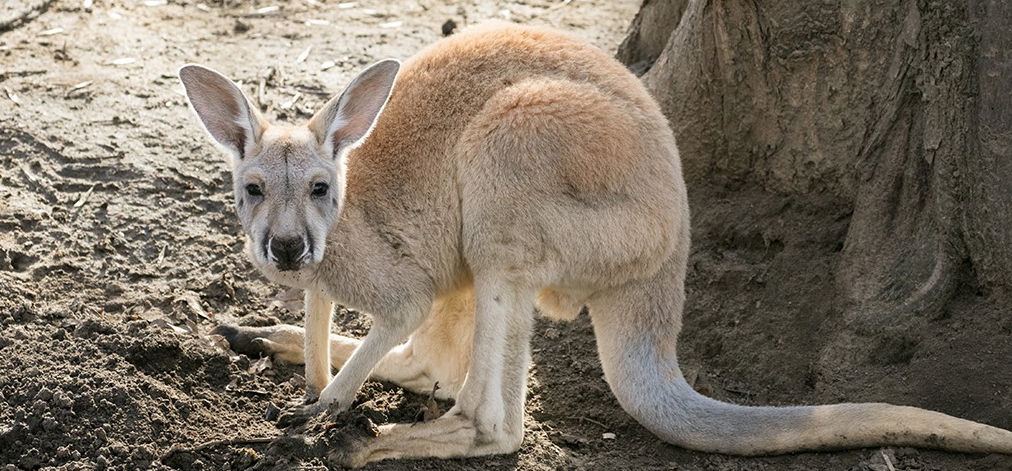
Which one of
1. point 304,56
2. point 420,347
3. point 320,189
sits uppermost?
point 320,189

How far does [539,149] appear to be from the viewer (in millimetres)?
5145

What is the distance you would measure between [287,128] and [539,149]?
1.13 meters

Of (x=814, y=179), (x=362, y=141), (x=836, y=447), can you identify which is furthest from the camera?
(x=814, y=179)

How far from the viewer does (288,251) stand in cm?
479

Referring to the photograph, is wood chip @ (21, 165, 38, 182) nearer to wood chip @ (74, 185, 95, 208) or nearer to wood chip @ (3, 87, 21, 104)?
wood chip @ (74, 185, 95, 208)

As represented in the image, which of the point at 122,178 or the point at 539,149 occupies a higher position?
the point at 539,149

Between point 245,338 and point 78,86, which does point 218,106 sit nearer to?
point 245,338

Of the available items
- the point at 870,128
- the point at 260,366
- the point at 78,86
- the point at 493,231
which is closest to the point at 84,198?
the point at 78,86

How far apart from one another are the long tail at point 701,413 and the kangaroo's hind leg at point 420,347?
687 millimetres

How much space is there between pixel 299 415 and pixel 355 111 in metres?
1.34

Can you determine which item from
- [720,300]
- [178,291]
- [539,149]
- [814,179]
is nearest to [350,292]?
[539,149]

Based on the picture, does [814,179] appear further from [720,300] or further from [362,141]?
[362,141]

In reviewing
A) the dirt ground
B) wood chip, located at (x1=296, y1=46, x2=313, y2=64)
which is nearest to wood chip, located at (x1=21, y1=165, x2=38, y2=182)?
the dirt ground

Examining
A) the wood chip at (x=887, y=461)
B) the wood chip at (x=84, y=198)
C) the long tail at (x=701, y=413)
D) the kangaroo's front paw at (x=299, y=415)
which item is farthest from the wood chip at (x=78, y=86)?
the wood chip at (x=887, y=461)
